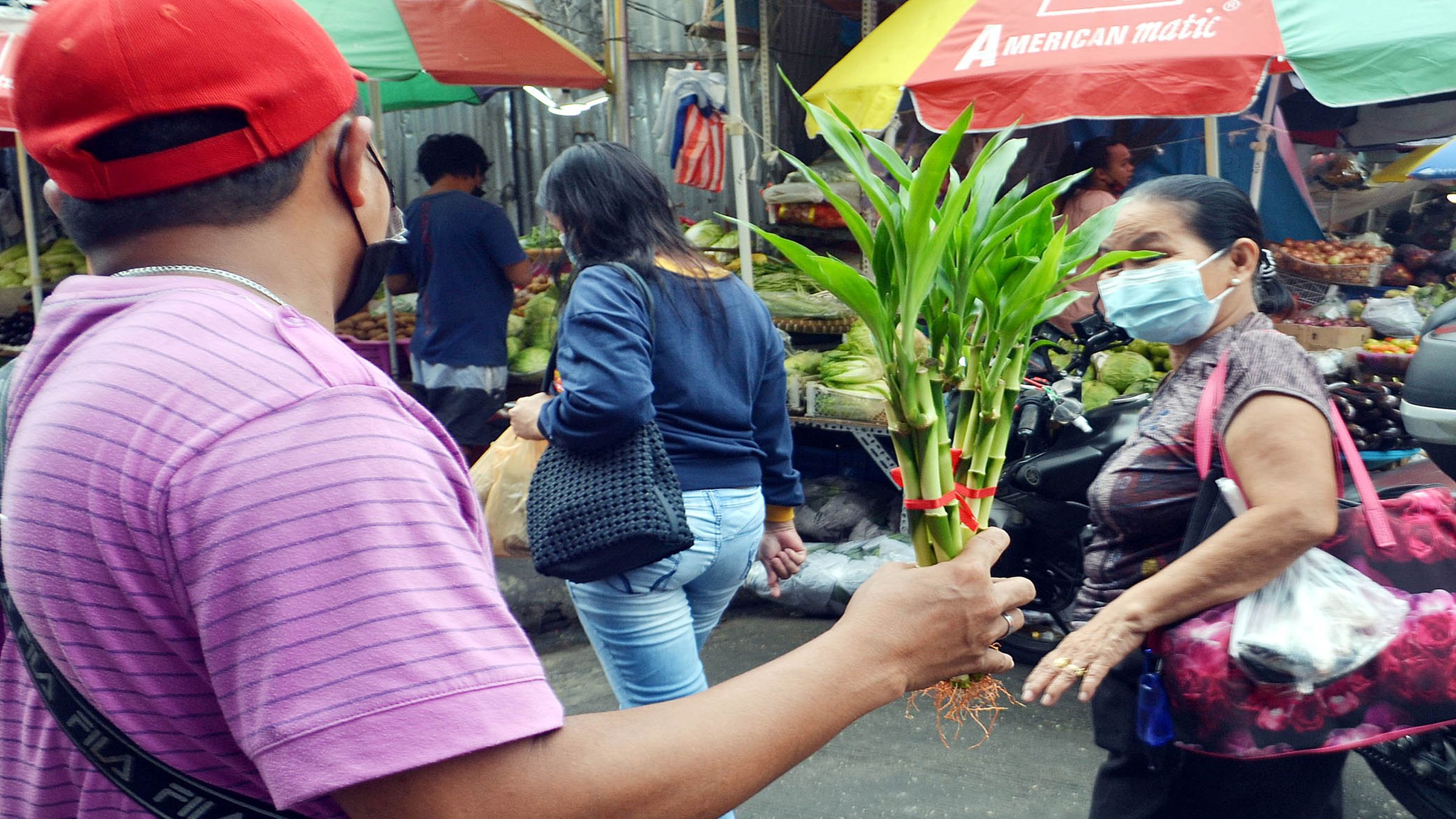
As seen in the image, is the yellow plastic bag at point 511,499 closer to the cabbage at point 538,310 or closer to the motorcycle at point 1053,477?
the motorcycle at point 1053,477

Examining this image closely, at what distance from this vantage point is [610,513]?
234 cm

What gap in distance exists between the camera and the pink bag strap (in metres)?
1.83

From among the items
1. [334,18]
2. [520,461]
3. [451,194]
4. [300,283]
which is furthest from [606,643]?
[334,18]

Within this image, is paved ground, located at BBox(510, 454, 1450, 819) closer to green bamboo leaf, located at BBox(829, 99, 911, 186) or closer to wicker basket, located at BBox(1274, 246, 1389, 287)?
wicker basket, located at BBox(1274, 246, 1389, 287)

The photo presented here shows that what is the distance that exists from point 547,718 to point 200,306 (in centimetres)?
43

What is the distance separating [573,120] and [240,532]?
7725 millimetres

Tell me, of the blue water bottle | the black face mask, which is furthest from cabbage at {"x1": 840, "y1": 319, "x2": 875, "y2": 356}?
the black face mask

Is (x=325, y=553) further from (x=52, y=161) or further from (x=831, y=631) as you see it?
(x=831, y=631)

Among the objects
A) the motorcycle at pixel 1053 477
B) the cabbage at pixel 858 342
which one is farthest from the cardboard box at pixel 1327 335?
the cabbage at pixel 858 342

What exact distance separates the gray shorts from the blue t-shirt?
0.05m

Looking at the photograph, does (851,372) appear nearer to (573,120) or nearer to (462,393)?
(462,393)

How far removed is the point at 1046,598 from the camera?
415 cm

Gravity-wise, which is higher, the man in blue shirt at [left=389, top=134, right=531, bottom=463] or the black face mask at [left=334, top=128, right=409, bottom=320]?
the black face mask at [left=334, top=128, right=409, bottom=320]

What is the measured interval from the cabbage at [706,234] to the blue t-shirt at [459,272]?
4.44 feet
